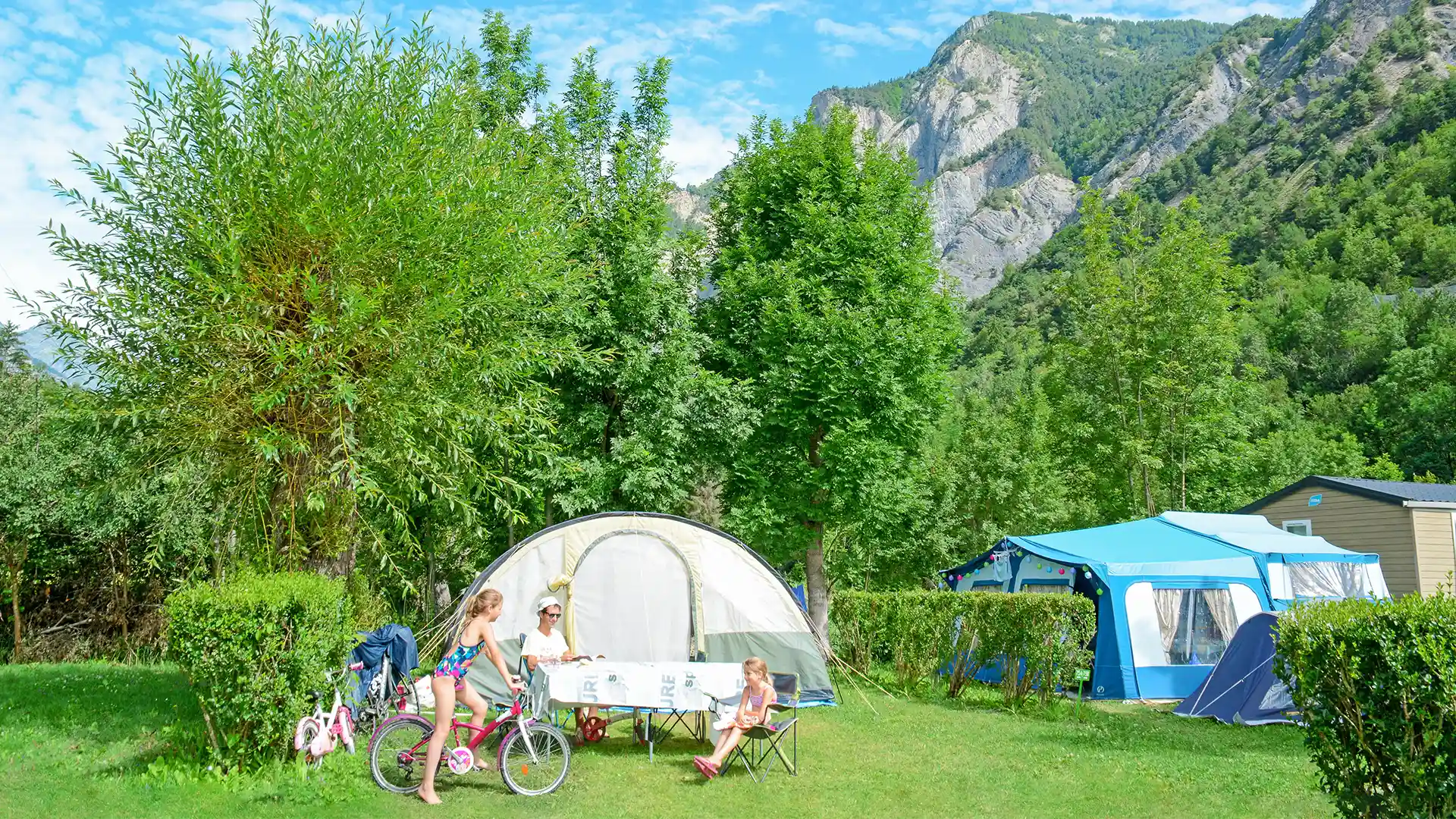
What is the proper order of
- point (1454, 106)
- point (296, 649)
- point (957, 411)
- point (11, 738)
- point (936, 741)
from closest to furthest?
point (296, 649)
point (11, 738)
point (936, 741)
point (957, 411)
point (1454, 106)

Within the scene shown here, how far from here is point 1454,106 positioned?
293 feet

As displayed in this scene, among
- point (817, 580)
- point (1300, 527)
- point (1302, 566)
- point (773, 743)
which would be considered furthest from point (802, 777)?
point (1300, 527)

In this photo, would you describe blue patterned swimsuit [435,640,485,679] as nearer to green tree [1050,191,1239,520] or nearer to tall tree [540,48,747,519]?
tall tree [540,48,747,519]

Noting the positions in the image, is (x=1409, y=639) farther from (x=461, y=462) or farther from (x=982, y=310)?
(x=982, y=310)

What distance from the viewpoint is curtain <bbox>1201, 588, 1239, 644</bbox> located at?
44.0 ft

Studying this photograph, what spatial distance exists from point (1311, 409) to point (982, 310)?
50535mm

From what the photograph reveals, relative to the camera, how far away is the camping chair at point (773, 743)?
799 centimetres

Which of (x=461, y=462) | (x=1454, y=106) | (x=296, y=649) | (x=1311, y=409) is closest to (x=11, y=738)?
(x=296, y=649)

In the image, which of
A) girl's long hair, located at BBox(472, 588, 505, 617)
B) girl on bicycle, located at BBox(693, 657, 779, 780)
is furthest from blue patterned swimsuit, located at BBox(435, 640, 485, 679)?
girl on bicycle, located at BBox(693, 657, 779, 780)

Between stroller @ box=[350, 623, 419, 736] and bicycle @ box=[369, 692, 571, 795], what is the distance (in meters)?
1.82

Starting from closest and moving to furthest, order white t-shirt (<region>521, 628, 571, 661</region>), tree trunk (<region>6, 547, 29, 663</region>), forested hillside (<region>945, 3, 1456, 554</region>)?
white t-shirt (<region>521, 628, 571, 661</region>)
tree trunk (<region>6, 547, 29, 663</region>)
forested hillside (<region>945, 3, 1456, 554</region>)

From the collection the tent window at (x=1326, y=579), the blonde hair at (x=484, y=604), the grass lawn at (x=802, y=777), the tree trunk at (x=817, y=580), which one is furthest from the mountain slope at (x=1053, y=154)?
the blonde hair at (x=484, y=604)

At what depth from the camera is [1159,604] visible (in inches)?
520

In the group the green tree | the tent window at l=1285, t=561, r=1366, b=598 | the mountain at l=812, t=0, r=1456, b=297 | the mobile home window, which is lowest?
the tent window at l=1285, t=561, r=1366, b=598
